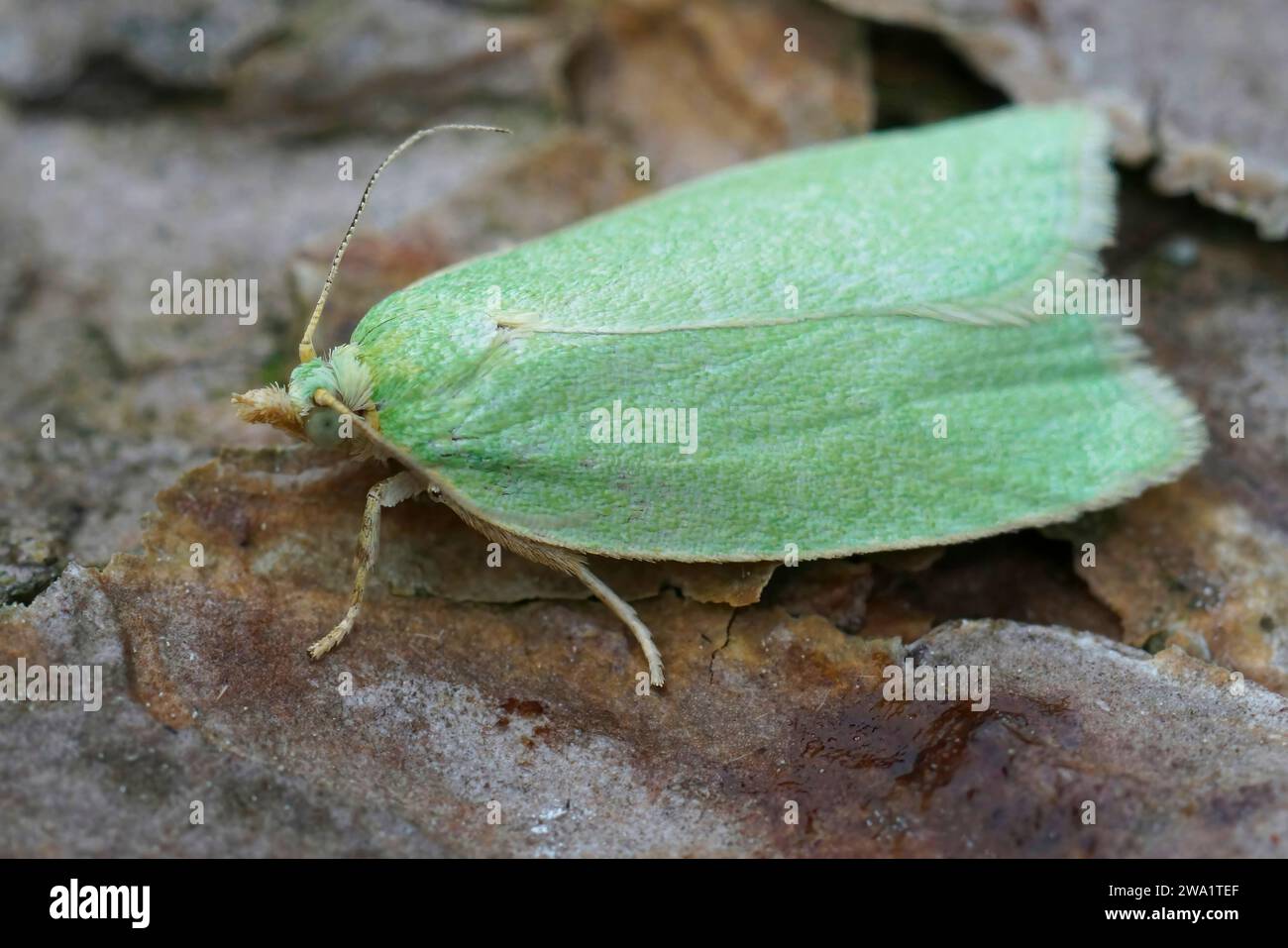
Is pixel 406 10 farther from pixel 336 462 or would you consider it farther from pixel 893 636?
pixel 893 636

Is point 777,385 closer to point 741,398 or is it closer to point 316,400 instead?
point 741,398

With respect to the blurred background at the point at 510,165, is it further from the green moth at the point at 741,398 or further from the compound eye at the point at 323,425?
the compound eye at the point at 323,425

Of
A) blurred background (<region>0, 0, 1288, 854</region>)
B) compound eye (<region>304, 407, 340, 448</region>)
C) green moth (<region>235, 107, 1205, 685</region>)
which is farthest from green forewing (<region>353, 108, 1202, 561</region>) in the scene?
blurred background (<region>0, 0, 1288, 854</region>)
